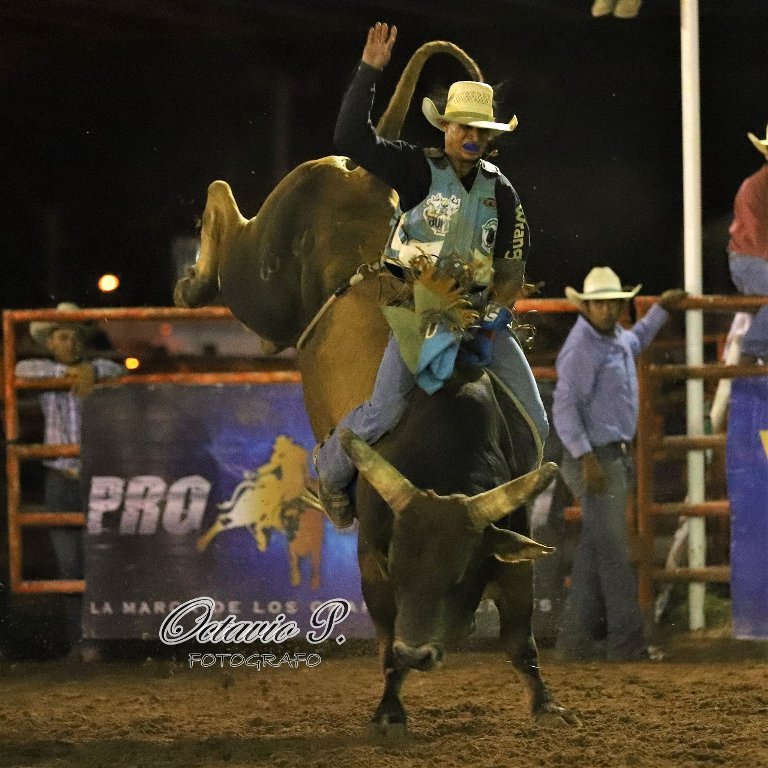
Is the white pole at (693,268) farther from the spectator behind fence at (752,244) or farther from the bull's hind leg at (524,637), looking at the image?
the bull's hind leg at (524,637)

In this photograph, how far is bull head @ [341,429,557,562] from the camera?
4.18 meters

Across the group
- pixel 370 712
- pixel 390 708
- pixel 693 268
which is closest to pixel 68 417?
pixel 370 712

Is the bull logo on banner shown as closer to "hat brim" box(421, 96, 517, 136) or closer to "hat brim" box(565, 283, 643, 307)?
"hat brim" box(565, 283, 643, 307)

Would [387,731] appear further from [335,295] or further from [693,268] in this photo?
[693,268]

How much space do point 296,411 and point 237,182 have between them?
5220 millimetres

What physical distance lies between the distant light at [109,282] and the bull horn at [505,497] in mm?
9153

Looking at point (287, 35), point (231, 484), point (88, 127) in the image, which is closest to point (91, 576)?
point (231, 484)

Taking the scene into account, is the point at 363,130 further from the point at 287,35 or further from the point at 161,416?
the point at 287,35

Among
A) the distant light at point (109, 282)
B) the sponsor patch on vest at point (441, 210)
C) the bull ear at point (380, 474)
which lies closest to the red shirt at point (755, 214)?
the sponsor patch on vest at point (441, 210)

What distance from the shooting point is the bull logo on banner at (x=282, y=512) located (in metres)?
6.72

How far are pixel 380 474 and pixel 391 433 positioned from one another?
276 millimetres

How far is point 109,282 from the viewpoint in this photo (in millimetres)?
13023

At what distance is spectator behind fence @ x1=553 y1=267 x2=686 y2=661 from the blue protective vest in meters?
1.92

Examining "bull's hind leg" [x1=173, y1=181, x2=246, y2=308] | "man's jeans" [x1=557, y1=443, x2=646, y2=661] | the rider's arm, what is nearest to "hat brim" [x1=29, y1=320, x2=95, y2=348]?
"bull's hind leg" [x1=173, y1=181, x2=246, y2=308]
